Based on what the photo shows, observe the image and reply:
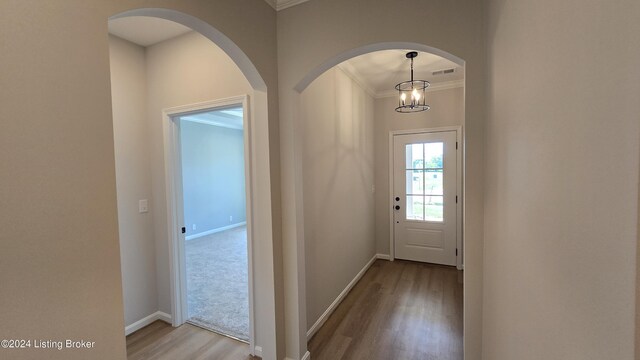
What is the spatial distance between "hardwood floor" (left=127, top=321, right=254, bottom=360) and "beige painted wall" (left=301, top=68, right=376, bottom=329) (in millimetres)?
727

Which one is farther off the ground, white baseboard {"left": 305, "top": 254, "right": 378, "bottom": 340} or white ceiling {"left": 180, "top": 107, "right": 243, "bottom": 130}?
white ceiling {"left": 180, "top": 107, "right": 243, "bottom": 130}

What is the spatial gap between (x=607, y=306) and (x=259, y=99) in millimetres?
1912

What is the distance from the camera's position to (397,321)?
2.75 m

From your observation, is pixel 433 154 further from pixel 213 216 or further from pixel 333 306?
pixel 213 216

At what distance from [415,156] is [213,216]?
5.14m

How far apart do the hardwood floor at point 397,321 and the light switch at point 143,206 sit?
2.08 m

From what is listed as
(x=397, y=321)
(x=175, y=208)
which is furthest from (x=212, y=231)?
(x=397, y=321)

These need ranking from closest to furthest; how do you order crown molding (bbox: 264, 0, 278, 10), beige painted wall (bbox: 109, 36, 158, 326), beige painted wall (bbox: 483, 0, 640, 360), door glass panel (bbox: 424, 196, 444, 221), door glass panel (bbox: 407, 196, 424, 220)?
beige painted wall (bbox: 483, 0, 640, 360)
crown molding (bbox: 264, 0, 278, 10)
beige painted wall (bbox: 109, 36, 158, 326)
door glass panel (bbox: 424, 196, 444, 221)
door glass panel (bbox: 407, 196, 424, 220)

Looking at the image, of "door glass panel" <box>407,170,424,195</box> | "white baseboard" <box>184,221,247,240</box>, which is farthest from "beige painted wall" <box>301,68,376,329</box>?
"white baseboard" <box>184,221,247,240</box>

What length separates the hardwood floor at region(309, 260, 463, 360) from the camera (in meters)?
2.32

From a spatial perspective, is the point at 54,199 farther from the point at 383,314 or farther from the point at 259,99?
the point at 383,314

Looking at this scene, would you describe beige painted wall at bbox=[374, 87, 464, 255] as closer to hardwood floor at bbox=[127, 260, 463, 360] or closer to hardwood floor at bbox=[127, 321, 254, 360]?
hardwood floor at bbox=[127, 260, 463, 360]

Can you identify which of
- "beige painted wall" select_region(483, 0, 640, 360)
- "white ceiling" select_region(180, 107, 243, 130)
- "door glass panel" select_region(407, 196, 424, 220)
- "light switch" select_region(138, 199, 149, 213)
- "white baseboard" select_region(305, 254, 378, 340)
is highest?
"white ceiling" select_region(180, 107, 243, 130)

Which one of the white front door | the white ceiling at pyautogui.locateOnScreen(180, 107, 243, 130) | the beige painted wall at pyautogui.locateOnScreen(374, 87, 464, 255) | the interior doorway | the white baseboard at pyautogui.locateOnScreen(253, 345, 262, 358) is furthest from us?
the white ceiling at pyautogui.locateOnScreen(180, 107, 243, 130)
